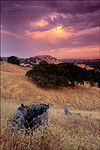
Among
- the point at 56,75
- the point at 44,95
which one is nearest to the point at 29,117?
the point at 44,95

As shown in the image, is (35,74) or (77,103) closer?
(77,103)

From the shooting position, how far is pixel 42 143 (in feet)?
9.29

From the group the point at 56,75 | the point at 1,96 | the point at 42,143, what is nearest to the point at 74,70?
the point at 56,75

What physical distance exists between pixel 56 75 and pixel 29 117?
49.5 ft

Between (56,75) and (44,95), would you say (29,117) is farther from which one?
(56,75)

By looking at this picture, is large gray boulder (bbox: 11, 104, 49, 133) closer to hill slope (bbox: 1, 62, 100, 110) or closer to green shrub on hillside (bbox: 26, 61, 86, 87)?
hill slope (bbox: 1, 62, 100, 110)

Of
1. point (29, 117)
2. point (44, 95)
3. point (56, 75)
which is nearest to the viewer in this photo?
point (29, 117)

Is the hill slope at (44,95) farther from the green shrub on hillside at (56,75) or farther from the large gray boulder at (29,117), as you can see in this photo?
the large gray boulder at (29,117)

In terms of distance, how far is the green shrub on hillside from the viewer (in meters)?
17.7

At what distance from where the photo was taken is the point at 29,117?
452 cm

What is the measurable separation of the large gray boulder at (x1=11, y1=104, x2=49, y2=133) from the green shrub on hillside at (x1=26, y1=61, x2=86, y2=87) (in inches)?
480

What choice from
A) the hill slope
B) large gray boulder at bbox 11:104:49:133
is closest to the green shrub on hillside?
the hill slope

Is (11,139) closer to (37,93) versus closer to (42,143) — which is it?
(42,143)

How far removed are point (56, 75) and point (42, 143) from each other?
54.7ft
